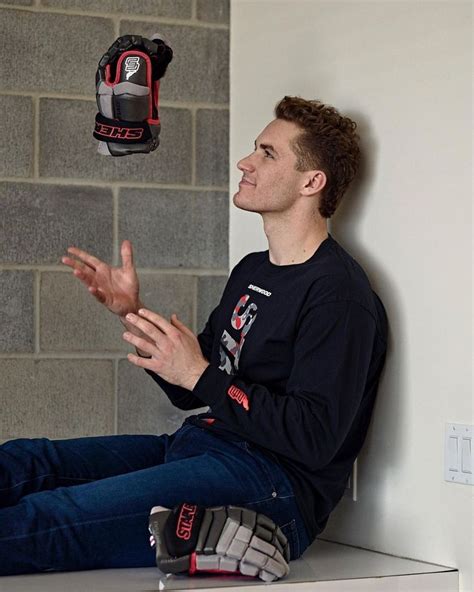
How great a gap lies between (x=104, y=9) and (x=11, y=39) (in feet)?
0.94

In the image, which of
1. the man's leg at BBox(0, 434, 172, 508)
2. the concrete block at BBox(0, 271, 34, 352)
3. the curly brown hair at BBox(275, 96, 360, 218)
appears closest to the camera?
the man's leg at BBox(0, 434, 172, 508)

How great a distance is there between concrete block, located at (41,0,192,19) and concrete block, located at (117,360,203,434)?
1.03 meters

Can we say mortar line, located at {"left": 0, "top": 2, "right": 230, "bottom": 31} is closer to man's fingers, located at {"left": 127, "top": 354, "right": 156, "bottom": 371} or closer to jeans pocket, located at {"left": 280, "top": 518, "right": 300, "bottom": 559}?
man's fingers, located at {"left": 127, "top": 354, "right": 156, "bottom": 371}

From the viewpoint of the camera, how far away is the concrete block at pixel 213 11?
3.17 metres

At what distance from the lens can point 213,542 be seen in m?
1.96

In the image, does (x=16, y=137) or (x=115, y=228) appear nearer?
(x=16, y=137)

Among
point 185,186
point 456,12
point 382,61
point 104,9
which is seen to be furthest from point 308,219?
point 104,9

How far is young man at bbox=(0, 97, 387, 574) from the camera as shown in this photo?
6.77ft

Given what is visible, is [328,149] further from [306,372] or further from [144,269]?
[144,269]

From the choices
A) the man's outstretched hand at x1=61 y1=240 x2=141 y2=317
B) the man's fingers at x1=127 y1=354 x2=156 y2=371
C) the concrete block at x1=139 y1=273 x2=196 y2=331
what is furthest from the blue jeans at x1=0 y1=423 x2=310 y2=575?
the concrete block at x1=139 y1=273 x2=196 y2=331

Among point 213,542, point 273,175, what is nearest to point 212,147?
point 273,175

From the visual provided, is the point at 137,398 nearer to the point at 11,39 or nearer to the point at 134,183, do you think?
the point at 134,183

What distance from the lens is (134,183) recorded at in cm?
309

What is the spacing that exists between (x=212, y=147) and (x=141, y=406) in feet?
2.67
